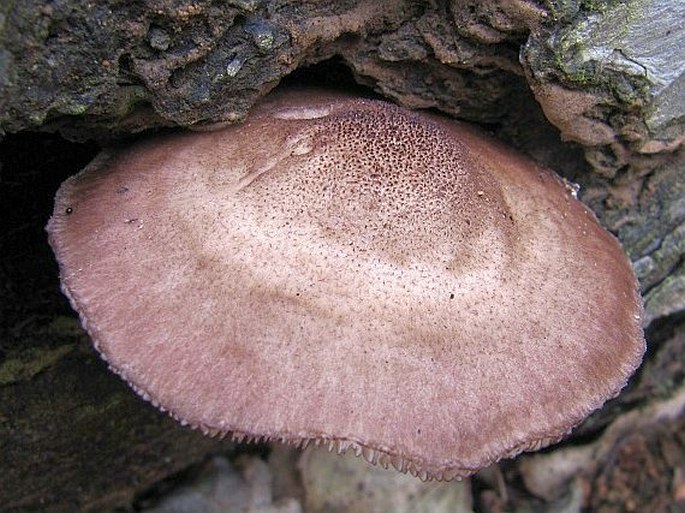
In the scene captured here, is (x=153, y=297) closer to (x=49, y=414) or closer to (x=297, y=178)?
(x=297, y=178)

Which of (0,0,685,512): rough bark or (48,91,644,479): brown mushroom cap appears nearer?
(48,91,644,479): brown mushroom cap

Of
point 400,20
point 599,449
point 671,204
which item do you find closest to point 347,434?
point 400,20

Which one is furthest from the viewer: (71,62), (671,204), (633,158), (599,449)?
(599,449)

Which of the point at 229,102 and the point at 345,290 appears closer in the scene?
the point at 345,290

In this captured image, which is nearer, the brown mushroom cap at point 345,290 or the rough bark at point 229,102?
the brown mushroom cap at point 345,290

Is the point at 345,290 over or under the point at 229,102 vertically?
under
